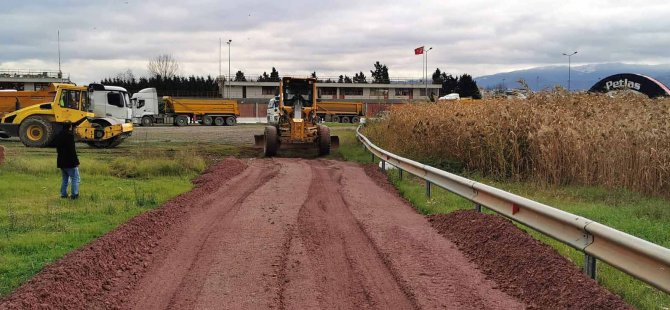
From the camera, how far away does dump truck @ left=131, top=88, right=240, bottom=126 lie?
2217 inches

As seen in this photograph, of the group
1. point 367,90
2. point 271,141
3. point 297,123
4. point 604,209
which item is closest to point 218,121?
point 297,123

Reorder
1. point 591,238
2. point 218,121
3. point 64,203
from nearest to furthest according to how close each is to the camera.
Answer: point 591,238, point 64,203, point 218,121

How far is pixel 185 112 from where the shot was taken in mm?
60125

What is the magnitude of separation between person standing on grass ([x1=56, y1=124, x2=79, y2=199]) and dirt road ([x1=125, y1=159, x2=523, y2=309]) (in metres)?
2.70

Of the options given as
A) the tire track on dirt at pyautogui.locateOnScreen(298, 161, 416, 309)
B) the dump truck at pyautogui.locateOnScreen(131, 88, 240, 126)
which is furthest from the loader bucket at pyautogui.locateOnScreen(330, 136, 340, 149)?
the dump truck at pyautogui.locateOnScreen(131, 88, 240, 126)

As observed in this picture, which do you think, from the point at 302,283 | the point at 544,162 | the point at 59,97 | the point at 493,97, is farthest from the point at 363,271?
the point at 59,97

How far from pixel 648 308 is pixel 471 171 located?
1050 centimetres

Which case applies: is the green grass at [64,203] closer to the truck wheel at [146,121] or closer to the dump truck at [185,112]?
the truck wheel at [146,121]

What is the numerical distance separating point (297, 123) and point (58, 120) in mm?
11226

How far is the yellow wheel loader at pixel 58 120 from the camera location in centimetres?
2606

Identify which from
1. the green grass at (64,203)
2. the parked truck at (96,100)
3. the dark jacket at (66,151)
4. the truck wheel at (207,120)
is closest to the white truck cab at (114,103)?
the parked truck at (96,100)

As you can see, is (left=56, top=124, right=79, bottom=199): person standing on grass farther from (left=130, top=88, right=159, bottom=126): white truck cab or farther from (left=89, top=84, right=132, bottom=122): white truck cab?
(left=130, top=88, right=159, bottom=126): white truck cab

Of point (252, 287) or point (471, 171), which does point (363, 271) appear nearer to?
point (252, 287)

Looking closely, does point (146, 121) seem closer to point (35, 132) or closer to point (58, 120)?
point (35, 132)
